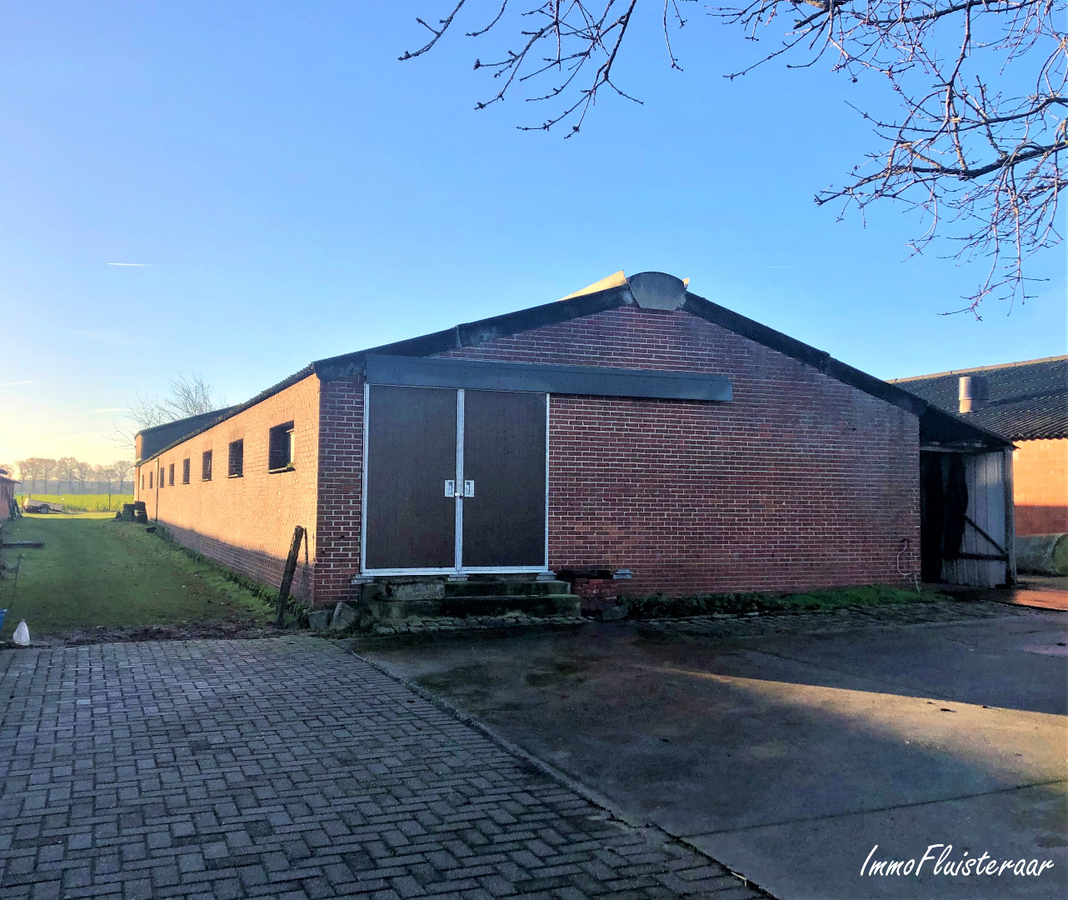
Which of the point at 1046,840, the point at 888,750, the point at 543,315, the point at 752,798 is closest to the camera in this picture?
the point at 1046,840

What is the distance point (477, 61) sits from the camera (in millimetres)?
4020

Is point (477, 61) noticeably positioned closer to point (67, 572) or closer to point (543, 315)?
point (543, 315)

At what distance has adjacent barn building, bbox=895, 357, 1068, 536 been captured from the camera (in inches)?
831

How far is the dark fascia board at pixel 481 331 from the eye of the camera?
973 centimetres

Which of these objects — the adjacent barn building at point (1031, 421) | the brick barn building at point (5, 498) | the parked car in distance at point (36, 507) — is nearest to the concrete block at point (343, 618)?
the adjacent barn building at point (1031, 421)

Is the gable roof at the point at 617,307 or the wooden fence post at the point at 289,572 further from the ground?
the gable roof at the point at 617,307

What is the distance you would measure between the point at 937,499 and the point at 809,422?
4.80 metres

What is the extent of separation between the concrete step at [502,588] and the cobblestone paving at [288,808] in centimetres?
334

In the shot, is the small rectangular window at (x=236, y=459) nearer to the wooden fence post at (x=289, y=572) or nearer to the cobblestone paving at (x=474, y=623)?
the wooden fence post at (x=289, y=572)

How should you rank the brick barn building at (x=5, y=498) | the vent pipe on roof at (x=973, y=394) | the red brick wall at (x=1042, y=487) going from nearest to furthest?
the red brick wall at (x=1042, y=487) → the vent pipe on roof at (x=973, y=394) → the brick barn building at (x=5, y=498)

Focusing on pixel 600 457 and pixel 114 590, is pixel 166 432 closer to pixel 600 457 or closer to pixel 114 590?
pixel 114 590

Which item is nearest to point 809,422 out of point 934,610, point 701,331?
point 701,331

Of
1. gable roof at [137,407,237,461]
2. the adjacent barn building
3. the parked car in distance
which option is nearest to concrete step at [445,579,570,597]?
the adjacent barn building

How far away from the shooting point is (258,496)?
13234mm
